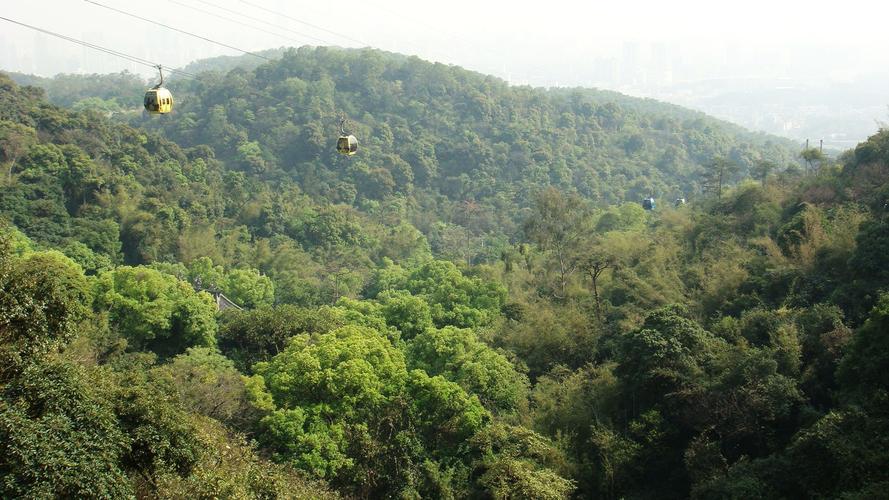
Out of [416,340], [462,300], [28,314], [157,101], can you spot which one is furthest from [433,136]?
[28,314]

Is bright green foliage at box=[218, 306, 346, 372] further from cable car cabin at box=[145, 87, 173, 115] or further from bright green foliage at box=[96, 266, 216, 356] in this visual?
cable car cabin at box=[145, 87, 173, 115]

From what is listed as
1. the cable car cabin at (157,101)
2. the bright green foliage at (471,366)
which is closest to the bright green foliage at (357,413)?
the bright green foliage at (471,366)

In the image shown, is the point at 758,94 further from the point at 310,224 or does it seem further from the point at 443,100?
the point at 310,224

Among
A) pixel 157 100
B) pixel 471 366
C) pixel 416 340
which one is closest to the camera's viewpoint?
pixel 157 100

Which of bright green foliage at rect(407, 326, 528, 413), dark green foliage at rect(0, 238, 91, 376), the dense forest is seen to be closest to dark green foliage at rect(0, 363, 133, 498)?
the dense forest

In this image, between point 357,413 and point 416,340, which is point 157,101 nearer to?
point 357,413

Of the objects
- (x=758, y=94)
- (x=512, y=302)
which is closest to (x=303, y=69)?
(x=512, y=302)

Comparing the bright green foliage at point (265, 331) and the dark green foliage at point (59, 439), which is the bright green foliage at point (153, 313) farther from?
the dark green foliage at point (59, 439)
